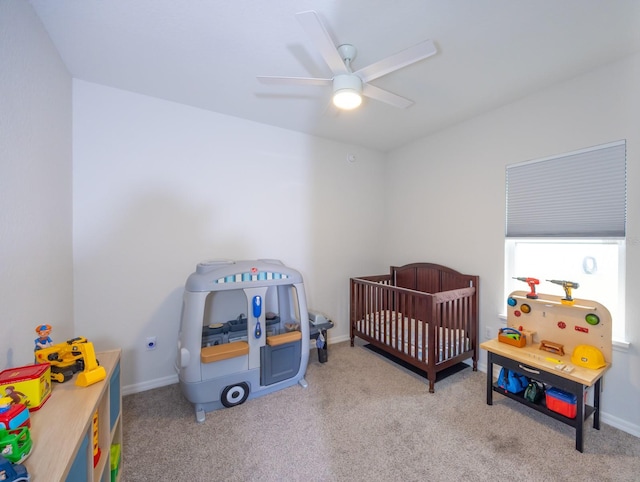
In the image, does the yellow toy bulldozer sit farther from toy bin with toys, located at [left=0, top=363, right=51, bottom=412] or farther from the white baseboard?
the white baseboard

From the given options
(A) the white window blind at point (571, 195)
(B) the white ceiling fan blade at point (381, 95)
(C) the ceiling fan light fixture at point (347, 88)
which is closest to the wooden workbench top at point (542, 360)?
(A) the white window blind at point (571, 195)

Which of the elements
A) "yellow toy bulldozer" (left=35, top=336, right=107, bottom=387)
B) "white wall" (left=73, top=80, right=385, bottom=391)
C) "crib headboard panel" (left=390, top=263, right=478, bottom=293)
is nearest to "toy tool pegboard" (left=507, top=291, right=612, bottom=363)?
"crib headboard panel" (left=390, top=263, right=478, bottom=293)

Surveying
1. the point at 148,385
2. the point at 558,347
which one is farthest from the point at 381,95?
the point at 148,385

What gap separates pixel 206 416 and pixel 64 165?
1986mm

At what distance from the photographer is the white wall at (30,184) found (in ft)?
3.77

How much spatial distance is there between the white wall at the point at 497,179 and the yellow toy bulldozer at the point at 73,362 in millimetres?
2861

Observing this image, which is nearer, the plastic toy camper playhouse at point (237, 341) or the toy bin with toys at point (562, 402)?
the toy bin with toys at point (562, 402)

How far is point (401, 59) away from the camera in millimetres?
1341

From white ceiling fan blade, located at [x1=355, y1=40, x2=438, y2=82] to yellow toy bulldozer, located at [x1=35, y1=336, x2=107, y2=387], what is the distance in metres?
1.91

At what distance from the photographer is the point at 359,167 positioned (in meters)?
3.37

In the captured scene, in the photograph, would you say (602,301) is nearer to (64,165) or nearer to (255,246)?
(255,246)

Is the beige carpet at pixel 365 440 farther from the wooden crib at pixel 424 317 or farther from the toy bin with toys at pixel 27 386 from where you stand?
the toy bin with toys at pixel 27 386

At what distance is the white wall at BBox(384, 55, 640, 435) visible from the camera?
170 centimetres

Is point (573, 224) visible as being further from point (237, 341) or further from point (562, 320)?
point (237, 341)
